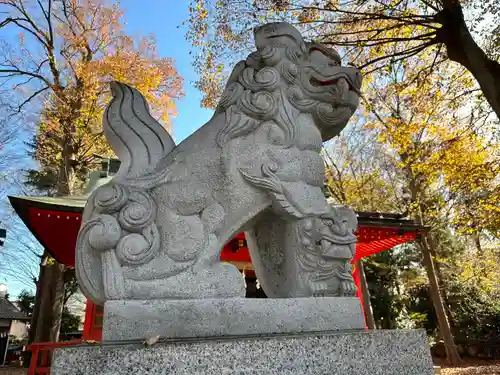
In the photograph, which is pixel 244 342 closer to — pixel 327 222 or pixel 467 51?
pixel 327 222

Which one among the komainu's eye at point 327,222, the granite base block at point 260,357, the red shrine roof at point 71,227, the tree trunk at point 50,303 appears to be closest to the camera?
the granite base block at point 260,357

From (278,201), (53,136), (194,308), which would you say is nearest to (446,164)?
(278,201)

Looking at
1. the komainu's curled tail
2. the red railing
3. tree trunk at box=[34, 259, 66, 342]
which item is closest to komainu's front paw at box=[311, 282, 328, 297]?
the komainu's curled tail

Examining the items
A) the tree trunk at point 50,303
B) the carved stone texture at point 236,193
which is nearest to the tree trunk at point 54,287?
the tree trunk at point 50,303

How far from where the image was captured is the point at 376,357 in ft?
5.35

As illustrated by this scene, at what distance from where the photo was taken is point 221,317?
168 centimetres

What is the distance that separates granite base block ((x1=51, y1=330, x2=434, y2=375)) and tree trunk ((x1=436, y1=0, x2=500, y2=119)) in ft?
14.6

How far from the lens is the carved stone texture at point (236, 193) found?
1.75 metres

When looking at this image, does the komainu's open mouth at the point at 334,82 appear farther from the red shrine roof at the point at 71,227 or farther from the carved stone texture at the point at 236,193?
the red shrine roof at the point at 71,227

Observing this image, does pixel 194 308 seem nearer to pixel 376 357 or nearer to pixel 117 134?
pixel 376 357

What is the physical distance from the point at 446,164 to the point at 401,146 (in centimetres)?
161

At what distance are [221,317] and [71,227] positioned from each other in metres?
5.31

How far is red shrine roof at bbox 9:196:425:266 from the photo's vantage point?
556cm

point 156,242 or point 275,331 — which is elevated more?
point 156,242
